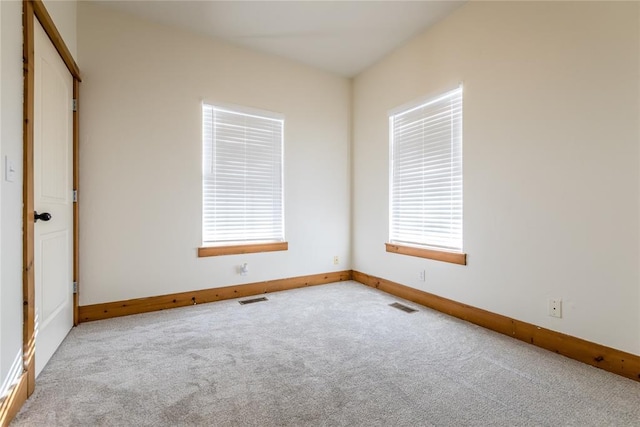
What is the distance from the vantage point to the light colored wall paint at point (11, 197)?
141 cm

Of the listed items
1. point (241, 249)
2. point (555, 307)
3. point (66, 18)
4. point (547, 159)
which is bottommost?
point (555, 307)

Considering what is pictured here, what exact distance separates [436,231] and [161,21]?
3.32m

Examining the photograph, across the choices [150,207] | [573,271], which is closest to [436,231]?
[573,271]

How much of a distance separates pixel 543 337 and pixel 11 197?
3281 millimetres

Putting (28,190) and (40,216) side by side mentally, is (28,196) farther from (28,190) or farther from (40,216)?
(40,216)

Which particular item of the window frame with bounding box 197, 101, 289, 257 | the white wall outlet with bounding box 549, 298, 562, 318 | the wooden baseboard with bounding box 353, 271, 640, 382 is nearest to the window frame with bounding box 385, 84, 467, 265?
the wooden baseboard with bounding box 353, 271, 640, 382

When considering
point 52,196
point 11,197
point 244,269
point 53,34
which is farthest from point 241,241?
point 53,34

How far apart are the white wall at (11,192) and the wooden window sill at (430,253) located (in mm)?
3009

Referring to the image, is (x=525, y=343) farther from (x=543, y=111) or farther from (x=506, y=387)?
(x=543, y=111)

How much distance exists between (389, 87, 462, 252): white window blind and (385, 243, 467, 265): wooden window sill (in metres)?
0.06

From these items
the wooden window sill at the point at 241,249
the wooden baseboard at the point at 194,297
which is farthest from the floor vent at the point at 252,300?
the wooden window sill at the point at 241,249

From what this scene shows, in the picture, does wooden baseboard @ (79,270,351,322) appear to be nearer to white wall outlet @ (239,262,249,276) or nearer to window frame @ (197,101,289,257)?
white wall outlet @ (239,262,249,276)

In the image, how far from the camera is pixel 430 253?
3.05 m

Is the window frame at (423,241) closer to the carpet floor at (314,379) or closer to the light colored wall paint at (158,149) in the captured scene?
the carpet floor at (314,379)
